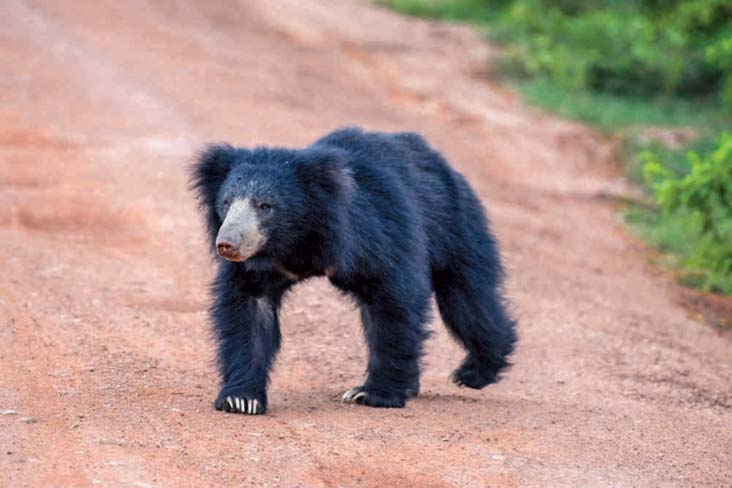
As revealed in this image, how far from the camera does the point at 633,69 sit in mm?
18359

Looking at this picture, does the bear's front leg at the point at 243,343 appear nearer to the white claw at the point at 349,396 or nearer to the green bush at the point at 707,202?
the white claw at the point at 349,396

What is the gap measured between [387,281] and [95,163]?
5.73 meters

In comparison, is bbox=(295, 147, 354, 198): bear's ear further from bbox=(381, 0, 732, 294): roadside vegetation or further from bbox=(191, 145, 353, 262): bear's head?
bbox=(381, 0, 732, 294): roadside vegetation

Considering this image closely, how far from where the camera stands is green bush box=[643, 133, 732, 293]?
998 centimetres

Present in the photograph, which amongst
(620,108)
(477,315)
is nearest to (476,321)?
(477,315)

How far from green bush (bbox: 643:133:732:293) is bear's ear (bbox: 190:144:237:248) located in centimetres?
504

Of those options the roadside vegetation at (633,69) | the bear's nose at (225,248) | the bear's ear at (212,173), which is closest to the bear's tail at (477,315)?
the bear's ear at (212,173)

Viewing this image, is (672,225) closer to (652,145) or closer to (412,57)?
(652,145)

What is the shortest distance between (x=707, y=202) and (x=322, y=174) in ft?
18.0

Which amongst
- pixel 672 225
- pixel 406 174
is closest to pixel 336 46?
pixel 672 225

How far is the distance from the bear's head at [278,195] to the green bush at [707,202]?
4.89m

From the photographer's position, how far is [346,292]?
5.95 metres

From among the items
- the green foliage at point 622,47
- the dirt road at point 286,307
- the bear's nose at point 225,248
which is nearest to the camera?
the dirt road at point 286,307

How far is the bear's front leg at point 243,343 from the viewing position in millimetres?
5606
